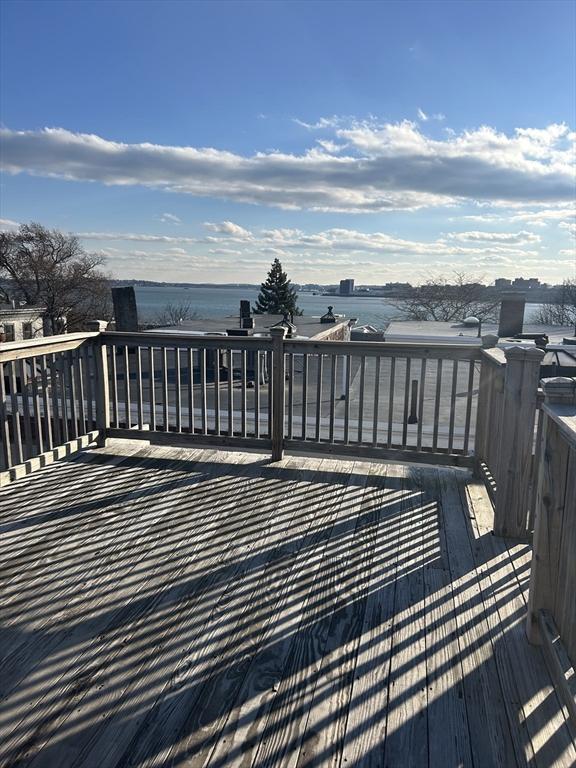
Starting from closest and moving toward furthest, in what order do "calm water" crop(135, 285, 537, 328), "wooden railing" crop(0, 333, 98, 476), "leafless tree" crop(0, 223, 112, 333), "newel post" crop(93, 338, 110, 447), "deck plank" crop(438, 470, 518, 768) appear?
"deck plank" crop(438, 470, 518, 768) < "wooden railing" crop(0, 333, 98, 476) < "newel post" crop(93, 338, 110, 447) < "leafless tree" crop(0, 223, 112, 333) < "calm water" crop(135, 285, 537, 328)

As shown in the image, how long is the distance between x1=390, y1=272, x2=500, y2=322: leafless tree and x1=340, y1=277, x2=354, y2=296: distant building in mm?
38470

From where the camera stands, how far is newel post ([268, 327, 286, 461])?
12.6ft

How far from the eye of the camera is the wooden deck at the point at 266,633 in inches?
56.6

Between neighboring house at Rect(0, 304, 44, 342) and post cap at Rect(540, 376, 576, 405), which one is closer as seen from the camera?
post cap at Rect(540, 376, 576, 405)

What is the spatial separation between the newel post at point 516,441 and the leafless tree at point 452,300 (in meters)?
34.1

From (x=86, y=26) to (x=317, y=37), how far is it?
3.57 metres

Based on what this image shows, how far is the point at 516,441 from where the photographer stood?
2.72 meters

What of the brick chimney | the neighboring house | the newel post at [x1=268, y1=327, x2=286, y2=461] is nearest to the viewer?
the newel post at [x1=268, y1=327, x2=286, y2=461]

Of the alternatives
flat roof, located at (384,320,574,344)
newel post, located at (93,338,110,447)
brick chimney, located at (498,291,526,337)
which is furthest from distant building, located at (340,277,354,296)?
newel post, located at (93,338,110,447)

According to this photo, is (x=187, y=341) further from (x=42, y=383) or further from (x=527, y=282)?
(x=527, y=282)

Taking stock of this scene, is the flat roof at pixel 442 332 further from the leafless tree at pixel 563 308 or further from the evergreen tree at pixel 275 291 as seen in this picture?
the evergreen tree at pixel 275 291

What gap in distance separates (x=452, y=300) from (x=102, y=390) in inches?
1375

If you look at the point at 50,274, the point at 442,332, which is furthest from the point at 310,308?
the point at 442,332

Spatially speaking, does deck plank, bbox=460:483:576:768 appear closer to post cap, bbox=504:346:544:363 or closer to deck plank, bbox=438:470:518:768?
deck plank, bbox=438:470:518:768
